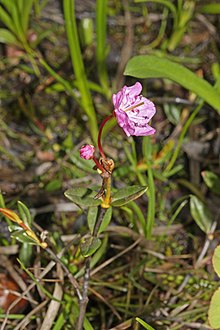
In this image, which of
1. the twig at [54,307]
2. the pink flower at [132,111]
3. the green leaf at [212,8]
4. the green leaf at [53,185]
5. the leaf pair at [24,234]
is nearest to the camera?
the pink flower at [132,111]

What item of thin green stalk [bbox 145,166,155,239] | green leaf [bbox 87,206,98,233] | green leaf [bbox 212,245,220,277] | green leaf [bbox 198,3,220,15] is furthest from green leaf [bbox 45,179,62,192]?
green leaf [bbox 198,3,220,15]

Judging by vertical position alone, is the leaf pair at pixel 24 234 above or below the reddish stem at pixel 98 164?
below

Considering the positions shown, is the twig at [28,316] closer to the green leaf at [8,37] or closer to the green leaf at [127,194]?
the green leaf at [127,194]

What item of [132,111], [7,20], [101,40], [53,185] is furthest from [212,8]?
[132,111]

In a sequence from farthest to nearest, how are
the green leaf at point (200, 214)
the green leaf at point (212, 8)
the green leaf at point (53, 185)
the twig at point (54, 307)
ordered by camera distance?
1. the green leaf at point (212, 8)
2. the green leaf at point (53, 185)
3. the green leaf at point (200, 214)
4. the twig at point (54, 307)

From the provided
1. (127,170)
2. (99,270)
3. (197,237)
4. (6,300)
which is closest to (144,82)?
(127,170)

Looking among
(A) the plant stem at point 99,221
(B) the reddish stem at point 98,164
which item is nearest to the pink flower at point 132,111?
(B) the reddish stem at point 98,164

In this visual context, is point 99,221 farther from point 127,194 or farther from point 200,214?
point 200,214
